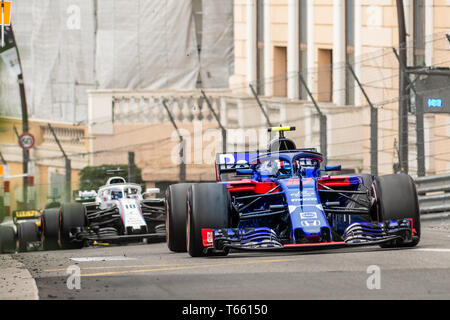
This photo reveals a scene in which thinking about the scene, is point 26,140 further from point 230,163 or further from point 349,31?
point 230,163

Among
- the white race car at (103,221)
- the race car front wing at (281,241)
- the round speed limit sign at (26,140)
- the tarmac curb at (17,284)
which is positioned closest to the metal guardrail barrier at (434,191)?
the white race car at (103,221)

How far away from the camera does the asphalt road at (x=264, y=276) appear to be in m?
10.8

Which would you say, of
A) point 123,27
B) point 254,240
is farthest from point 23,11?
point 254,240

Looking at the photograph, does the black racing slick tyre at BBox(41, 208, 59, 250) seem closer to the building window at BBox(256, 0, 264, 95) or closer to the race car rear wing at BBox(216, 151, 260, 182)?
the race car rear wing at BBox(216, 151, 260, 182)

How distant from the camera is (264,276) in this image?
12.0 m

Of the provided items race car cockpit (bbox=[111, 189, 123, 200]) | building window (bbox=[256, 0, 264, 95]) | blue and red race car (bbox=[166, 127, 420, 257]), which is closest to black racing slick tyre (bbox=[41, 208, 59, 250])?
race car cockpit (bbox=[111, 189, 123, 200])

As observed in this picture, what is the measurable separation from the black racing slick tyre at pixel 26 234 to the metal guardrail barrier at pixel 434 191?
24.9ft

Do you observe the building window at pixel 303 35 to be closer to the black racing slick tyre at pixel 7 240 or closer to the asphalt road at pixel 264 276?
the black racing slick tyre at pixel 7 240

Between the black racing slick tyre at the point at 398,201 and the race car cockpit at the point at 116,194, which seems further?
the race car cockpit at the point at 116,194

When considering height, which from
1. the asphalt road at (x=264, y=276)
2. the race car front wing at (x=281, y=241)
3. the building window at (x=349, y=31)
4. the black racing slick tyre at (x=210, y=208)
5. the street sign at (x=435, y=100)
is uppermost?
the building window at (x=349, y=31)

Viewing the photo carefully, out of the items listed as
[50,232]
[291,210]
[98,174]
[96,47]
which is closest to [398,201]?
[291,210]

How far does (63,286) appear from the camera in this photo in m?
11.6

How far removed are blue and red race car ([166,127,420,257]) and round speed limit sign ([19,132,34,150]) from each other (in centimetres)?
2342

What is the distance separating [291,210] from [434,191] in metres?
7.13
